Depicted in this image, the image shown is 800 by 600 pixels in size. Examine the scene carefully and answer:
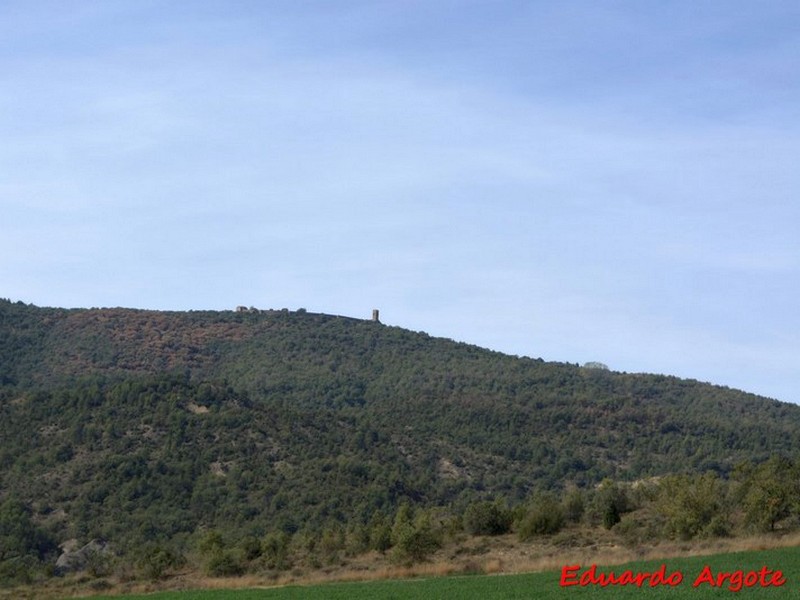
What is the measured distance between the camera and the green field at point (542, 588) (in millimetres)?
23547

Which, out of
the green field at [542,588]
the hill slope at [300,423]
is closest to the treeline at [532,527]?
the green field at [542,588]

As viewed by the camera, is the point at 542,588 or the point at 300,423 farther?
the point at 300,423

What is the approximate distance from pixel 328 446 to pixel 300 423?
3.92 meters

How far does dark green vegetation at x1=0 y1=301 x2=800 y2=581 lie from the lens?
139 ft

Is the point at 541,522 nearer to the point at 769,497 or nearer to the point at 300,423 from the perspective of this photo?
the point at 769,497

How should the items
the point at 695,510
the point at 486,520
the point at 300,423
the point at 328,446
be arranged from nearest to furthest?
the point at 695,510, the point at 486,520, the point at 328,446, the point at 300,423

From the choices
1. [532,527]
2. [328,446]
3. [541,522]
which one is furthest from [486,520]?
[328,446]

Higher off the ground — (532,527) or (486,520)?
(486,520)

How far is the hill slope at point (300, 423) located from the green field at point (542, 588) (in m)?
23.2

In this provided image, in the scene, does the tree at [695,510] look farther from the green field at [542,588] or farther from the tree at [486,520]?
the green field at [542,588]

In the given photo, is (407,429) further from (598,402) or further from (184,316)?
(184,316)

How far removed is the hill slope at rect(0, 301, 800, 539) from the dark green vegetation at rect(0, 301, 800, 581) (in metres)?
0.18

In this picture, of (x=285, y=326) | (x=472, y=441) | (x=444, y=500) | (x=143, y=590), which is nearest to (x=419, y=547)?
(x=143, y=590)

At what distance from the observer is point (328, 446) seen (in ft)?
221
